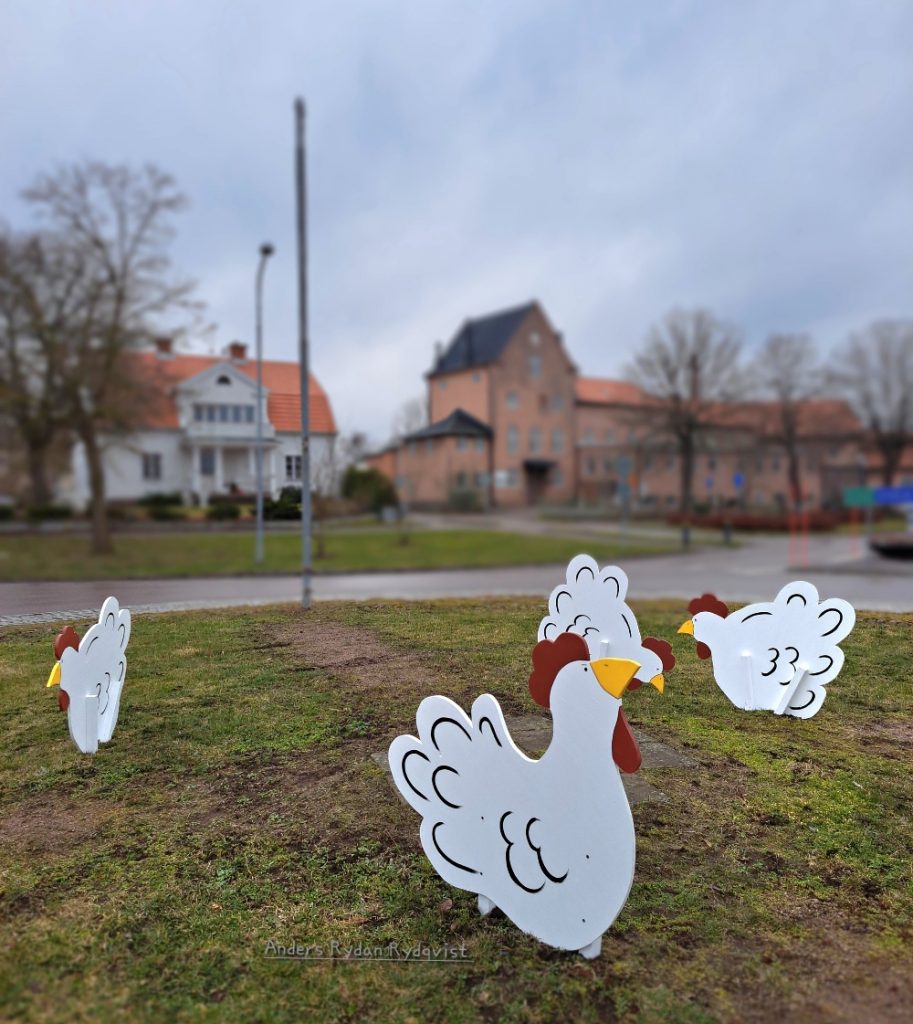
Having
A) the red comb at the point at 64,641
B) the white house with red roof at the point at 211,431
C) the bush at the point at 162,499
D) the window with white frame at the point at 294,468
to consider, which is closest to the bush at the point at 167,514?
the white house with red roof at the point at 211,431

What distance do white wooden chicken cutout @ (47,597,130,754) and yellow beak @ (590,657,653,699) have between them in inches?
127

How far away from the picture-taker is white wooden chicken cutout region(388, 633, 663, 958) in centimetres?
299

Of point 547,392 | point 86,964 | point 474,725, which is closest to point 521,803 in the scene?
point 474,725

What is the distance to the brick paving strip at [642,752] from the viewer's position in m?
4.36

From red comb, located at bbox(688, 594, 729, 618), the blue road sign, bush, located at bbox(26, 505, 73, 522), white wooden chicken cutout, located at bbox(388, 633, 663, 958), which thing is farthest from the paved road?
bush, located at bbox(26, 505, 73, 522)

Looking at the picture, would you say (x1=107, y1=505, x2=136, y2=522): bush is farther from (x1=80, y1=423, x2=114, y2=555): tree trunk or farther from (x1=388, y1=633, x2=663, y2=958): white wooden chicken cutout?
(x1=388, y1=633, x2=663, y2=958): white wooden chicken cutout

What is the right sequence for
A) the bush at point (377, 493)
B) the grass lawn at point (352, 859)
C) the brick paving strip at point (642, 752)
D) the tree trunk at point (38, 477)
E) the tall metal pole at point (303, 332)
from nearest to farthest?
the grass lawn at point (352, 859) → the brick paving strip at point (642, 752) → the tall metal pole at point (303, 332) → the bush at point (377, 493) → the tree trunk at point (38, 477)

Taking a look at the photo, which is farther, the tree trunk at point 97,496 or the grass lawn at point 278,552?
the tree trunk at point 97,496

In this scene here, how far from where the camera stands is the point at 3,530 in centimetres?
3119

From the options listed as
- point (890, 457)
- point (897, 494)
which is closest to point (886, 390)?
point (890, 457)

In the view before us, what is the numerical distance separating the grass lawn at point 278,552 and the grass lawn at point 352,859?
36.8 ft

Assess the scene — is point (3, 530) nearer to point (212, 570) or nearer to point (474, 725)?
point (212, 570)

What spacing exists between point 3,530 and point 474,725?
111 feet

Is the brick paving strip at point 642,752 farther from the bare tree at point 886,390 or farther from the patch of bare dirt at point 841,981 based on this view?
the bare tree at point 886,390
